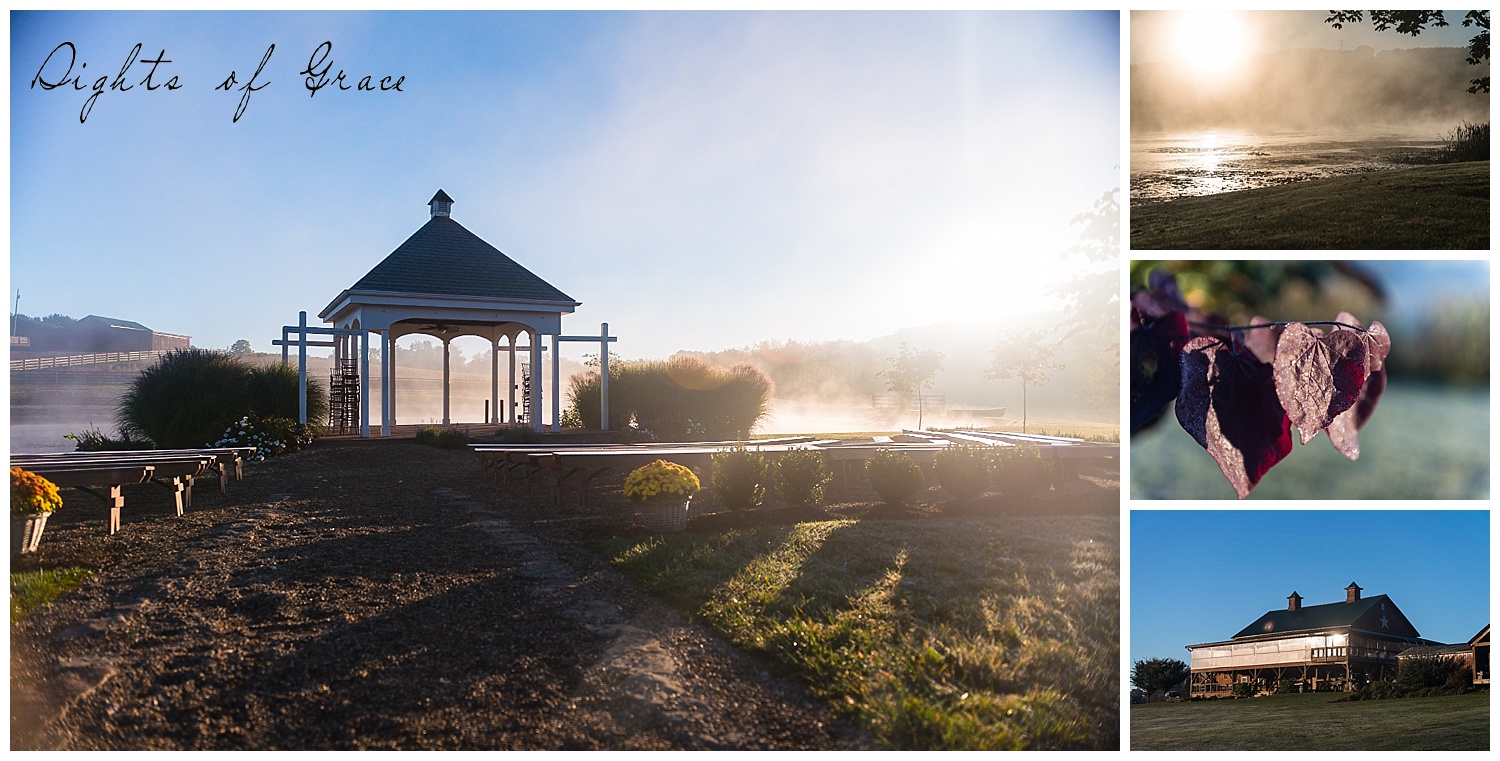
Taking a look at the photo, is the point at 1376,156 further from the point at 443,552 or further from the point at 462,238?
the point at 462,238

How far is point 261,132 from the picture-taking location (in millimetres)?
4406

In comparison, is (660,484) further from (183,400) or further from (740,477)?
(183,400)

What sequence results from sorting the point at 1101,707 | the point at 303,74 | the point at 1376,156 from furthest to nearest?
the point at 303,74, the point at 1101,707, the point at 1376,156

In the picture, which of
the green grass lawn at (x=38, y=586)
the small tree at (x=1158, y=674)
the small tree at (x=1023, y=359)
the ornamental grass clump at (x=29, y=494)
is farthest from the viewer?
the small tree at (x=1023, y=359)

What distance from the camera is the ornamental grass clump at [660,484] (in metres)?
5.71

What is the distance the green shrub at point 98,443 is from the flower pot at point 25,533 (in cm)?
559

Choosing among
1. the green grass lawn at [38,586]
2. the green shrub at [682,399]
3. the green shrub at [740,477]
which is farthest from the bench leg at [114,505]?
the green shrub at [682,399]

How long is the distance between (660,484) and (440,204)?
9626 mm

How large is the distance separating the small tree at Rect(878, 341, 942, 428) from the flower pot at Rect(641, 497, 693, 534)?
12.2 meters

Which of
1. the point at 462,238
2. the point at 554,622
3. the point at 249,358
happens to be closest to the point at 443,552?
the point at 554,622

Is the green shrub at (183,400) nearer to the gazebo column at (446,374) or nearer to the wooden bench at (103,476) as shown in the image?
the gazebo column at (446,374)

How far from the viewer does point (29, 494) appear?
433 cm

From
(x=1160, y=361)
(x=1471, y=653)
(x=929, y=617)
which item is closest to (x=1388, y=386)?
(x=1160, y=361)

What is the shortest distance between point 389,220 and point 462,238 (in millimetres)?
7755
